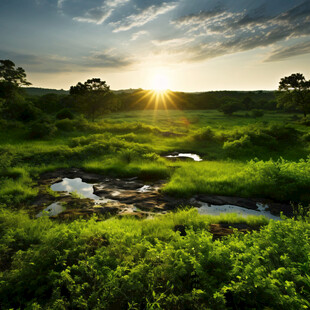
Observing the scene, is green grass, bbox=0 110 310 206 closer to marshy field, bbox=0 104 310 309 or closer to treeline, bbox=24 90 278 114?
marshy field, bbox=0 104 310 309

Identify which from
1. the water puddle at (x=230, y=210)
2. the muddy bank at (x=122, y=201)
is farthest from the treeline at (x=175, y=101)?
the water puddle at (x=230, y=210)

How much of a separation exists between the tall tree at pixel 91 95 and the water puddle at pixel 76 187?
1414 inches

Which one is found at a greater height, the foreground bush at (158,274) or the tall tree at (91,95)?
the tall tree at (91,95)

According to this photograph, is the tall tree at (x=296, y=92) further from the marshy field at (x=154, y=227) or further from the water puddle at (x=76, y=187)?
the water puddle at (x=76, y=187)

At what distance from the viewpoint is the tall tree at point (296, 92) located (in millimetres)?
51625

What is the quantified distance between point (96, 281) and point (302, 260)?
4.97 metres

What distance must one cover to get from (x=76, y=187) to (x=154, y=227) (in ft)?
25.4

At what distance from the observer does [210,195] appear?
12.7 m

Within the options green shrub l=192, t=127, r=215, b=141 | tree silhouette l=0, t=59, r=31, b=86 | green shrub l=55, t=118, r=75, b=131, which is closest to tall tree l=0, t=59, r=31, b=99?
tree silhouette l=0, t=59, r=31, b=86

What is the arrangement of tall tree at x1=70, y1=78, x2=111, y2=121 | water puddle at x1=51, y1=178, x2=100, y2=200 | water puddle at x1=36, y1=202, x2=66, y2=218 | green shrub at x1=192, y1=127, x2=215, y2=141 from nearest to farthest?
water puddle at x1=36, y1=202, x2=66, y2=218
water puddle at x1=51, y1=178, x2=100, y2=200
green shrub at x1=192, y1=127, x2=215, y2=141
tall tree at x1=70, y1=78, x2=111, y2=121

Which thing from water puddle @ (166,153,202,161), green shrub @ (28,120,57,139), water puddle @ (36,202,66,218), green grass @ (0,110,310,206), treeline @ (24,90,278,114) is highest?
treeline @ (24,90,278,114)

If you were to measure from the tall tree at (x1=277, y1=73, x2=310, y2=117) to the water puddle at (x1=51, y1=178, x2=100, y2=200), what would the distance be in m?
55.8

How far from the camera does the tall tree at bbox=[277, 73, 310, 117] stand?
51.6m

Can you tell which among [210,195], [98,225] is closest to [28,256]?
[98,225]
